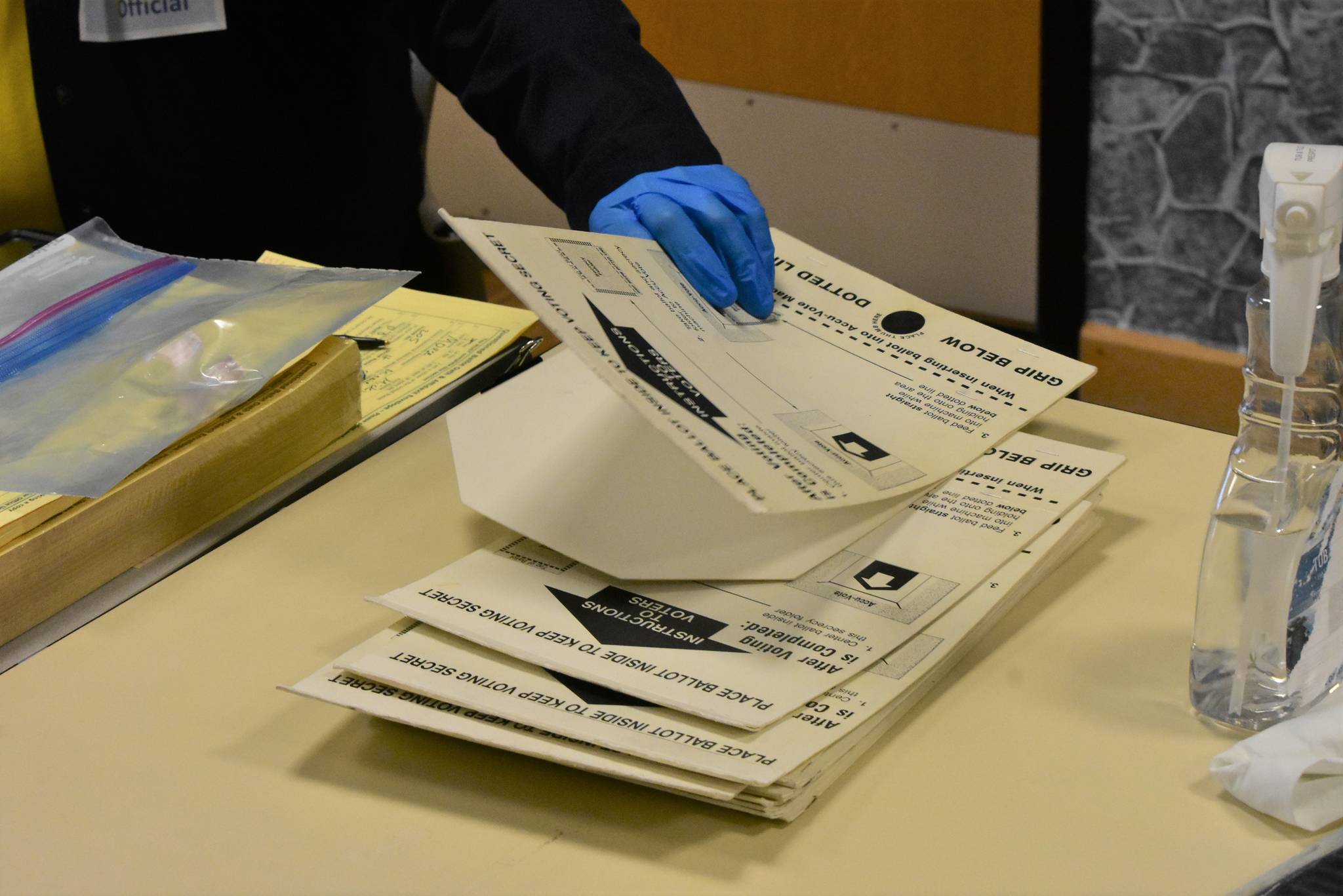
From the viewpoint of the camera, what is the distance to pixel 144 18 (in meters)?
1.12

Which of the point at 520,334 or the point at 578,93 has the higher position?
the point at 578,93

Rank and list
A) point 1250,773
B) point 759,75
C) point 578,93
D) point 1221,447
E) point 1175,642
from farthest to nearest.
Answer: point 759,75, point 578,93, point 1221,447, point 1175,642, point 1250,773

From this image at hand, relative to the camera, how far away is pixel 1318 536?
1.60 ft

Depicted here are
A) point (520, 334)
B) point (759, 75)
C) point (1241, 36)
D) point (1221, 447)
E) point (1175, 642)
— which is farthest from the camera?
point (759, 75)

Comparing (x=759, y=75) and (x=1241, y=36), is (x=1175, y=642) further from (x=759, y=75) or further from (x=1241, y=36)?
(x=759, y=75)

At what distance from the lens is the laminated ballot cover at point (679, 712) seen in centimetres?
48

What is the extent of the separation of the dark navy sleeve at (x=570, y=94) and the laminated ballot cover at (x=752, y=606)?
0.39 meters

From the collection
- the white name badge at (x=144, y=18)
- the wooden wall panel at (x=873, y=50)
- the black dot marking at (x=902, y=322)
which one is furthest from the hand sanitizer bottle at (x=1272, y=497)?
the wooden wall panel at (x=873, y=50)

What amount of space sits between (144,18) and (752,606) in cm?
89

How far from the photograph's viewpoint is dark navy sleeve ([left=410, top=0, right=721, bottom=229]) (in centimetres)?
94

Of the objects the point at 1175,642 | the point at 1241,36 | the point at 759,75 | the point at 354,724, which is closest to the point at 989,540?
Result: the point at 1175,642

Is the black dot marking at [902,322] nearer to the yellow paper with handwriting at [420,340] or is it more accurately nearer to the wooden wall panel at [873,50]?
the yellow paper with handwriting at [420,340]

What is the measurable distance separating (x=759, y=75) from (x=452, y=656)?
1.91 m

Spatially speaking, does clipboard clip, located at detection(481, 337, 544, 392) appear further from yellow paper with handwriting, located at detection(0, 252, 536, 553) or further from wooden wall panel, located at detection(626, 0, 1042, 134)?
wooden wall panel, located at detection(626, 0, 1042, 134)
